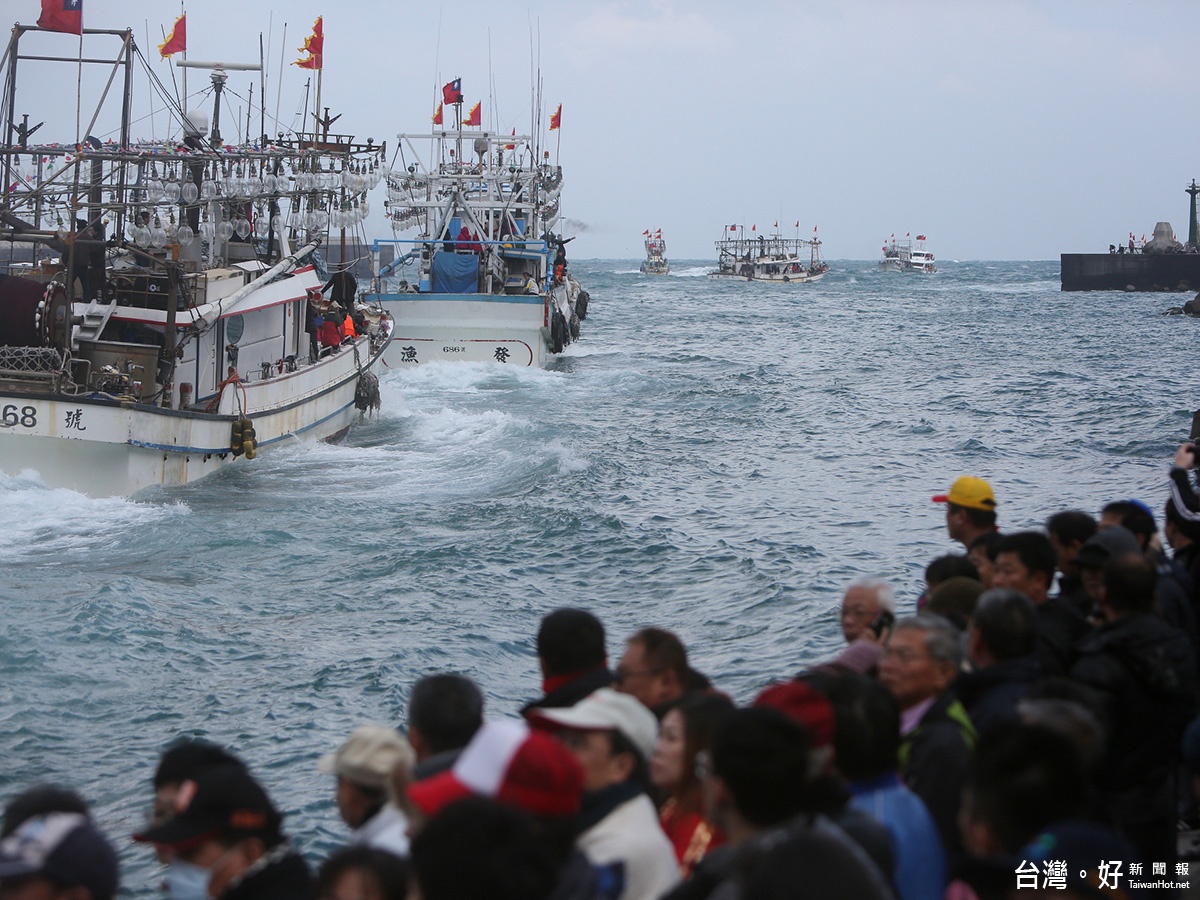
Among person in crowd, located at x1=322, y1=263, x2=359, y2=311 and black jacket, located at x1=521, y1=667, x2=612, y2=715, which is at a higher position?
person in crowd, located at x1=322, y1=263, x2=359, y2=311

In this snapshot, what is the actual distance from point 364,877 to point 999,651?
2.40 metres

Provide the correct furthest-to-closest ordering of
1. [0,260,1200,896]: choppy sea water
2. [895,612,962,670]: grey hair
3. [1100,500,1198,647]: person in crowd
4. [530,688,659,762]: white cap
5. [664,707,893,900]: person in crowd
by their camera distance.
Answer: [0,260,1200,896]: choppy sea water < [1100,500,1198,647]: person in crowd < [895,612,962,670]: grey hair < [530,688,659,762]: white cap < [664,707,893,900]: person in crowd

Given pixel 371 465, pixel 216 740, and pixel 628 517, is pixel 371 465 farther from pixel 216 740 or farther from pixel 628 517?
pixel 216 740

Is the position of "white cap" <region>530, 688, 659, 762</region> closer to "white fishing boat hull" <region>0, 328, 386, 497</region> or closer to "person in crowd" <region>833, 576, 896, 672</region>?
"person in crowd" <region>833, 576, 896, 672</region>

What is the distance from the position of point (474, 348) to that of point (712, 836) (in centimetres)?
3081

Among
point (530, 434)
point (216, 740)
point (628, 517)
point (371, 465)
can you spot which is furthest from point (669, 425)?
point (216, 740)

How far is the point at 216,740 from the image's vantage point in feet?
29.3

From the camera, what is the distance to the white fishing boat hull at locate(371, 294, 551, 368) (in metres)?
33.0

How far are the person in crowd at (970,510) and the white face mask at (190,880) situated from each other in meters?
4.13

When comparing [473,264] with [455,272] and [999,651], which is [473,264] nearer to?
[455,272]

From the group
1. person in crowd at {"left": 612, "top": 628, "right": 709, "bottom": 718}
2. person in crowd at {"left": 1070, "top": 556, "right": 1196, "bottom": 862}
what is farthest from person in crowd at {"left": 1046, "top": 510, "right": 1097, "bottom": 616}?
person in crowd at {"left": 612, "top": 628, "right": 709, "bottom": 718}

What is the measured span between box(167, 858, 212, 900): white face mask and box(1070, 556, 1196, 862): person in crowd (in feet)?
9.75

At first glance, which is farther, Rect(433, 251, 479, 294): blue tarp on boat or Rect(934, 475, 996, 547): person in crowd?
Rect(433, 251, 479, 294): blue tarp on boat

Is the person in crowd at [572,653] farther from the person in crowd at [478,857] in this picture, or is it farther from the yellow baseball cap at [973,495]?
the yellow baseball cap at [973,495]
